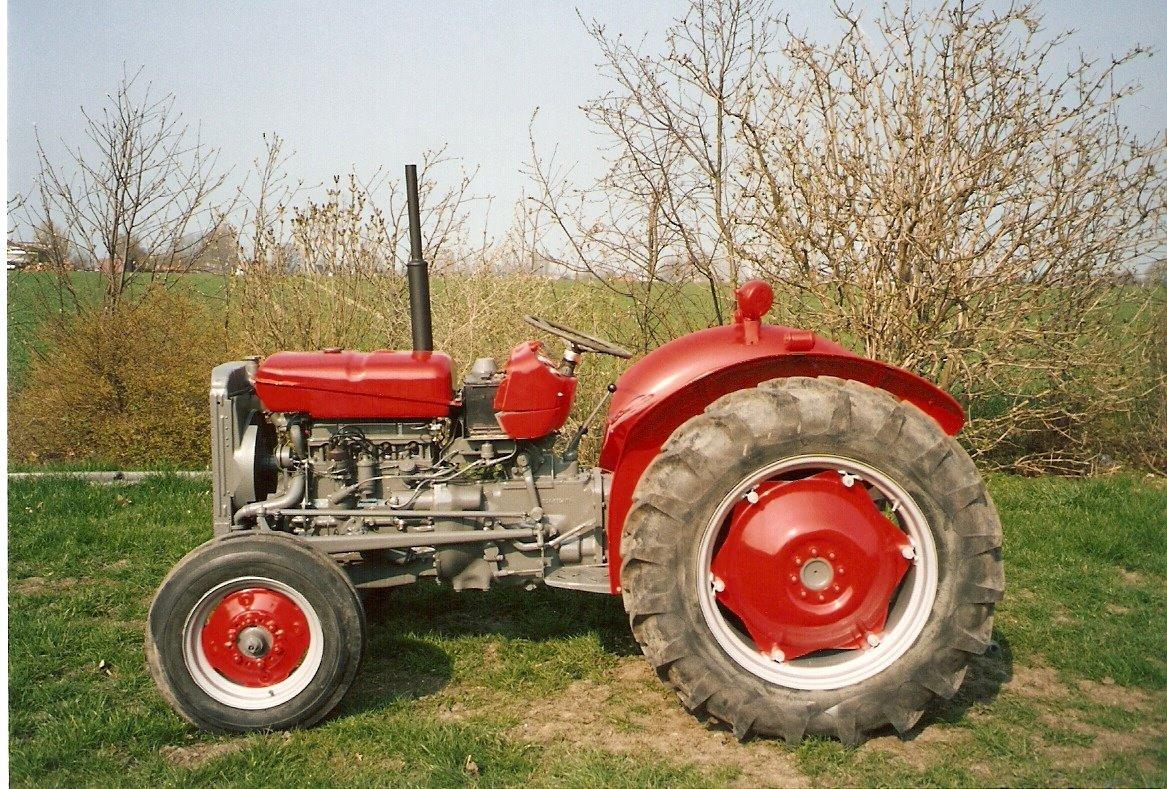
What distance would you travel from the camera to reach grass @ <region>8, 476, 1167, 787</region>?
311cm

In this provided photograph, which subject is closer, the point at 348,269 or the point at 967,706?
the point at 967,706

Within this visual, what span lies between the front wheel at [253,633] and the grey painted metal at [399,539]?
0.22 m

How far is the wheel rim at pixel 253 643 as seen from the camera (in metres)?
3.36

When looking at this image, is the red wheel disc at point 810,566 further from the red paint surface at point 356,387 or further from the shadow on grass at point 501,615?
the red paint surface at point 356,387

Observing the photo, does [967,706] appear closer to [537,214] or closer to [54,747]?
[54,747]

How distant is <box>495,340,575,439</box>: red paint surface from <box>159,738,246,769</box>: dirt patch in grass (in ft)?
4.91

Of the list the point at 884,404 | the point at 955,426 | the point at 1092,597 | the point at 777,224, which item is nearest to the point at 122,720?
the point at 884,404

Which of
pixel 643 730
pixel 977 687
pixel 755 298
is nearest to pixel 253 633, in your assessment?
pixel 643 730

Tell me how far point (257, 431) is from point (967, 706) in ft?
9.80

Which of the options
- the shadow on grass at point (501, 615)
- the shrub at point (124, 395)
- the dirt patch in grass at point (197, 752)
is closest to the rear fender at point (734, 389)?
the shadow on grass at point (501, 615)

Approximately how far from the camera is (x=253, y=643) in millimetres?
3350

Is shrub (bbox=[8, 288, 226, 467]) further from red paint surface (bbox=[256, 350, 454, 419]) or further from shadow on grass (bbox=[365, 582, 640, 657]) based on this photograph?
red paint surface (bbox=[256, 350, 454, 419])

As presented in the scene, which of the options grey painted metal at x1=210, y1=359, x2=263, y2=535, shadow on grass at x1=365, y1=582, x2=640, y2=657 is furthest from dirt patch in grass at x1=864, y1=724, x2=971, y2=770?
grey painted metal at x1=210, y1=359, x2=263, y2=535

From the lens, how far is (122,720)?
3.47 metres
